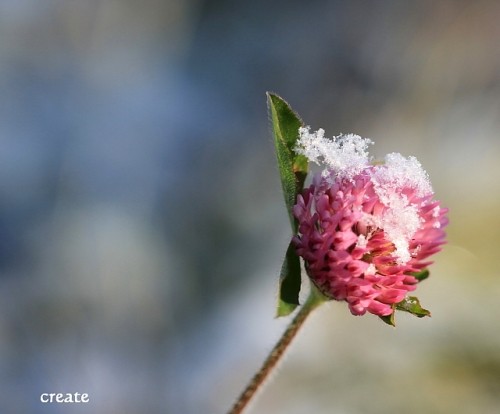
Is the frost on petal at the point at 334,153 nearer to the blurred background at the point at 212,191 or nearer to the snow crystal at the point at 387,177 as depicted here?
the snow crystal at the point at 387,177

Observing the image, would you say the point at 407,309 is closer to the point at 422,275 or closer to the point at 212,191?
the point at 422,275

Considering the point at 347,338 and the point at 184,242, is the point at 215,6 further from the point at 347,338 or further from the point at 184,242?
the point at 347,338

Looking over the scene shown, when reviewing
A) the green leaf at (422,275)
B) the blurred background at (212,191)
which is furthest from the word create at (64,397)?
the green leaf at (422,275)

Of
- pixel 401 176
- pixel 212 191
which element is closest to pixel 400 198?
pixel 401 176

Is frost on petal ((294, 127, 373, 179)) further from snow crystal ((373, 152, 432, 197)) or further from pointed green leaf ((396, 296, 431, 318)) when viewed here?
pointed green leaf ((396, 296, 431, 318))

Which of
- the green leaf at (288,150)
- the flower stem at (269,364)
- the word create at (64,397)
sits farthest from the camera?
the word create at (64,397)

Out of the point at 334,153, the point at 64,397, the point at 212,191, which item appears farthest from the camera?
the point at 212,191

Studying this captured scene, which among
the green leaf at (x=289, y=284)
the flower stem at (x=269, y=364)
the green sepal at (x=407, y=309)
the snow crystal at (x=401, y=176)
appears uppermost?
the snow crystal at (x=401, y=176)
